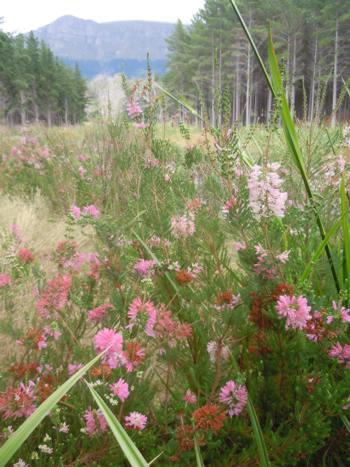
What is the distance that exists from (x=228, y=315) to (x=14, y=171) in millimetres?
6085

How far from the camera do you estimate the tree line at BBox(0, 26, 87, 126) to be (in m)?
43.2

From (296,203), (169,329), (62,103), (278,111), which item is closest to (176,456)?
(169,329)

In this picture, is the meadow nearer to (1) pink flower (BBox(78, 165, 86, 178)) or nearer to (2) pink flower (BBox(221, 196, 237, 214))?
(2) pink flower (BBox(221, 196, 237, 214))

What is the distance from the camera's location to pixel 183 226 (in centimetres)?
152

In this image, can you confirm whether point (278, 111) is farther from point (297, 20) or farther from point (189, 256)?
point (297, 20)

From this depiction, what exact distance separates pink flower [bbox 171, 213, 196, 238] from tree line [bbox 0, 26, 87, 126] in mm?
42175

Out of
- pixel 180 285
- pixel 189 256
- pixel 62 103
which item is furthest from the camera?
pixel 62 103

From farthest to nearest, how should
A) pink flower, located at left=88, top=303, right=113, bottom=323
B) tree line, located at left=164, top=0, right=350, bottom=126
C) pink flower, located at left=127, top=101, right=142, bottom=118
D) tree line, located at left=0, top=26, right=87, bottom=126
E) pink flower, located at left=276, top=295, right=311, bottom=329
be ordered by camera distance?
1. tree line, located at left=0, top=26, right=87, bottom=126
2. tree line, located at left=164, top=0, right=350, bottom=126
3. pink flower, located at left=127, top=101, right=142, bottom=118
4. pink flower, located at left=88, top=303, right=113, bottom=323
5. pink flower, located at left=276, top=295, right=311, bottom=329

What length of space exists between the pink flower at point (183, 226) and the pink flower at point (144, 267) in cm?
18

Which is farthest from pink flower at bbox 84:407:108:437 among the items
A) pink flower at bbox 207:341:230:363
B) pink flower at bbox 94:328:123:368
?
pink flower at bbox 207:341:230:363

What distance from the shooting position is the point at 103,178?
15.5 ft

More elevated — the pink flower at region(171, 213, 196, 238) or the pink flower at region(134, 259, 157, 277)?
the pink flower at region(171, 213, 196, 238)

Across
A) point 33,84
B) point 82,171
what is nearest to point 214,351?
point 82,171

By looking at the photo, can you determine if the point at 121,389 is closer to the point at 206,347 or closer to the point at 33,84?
the point at 206,347
